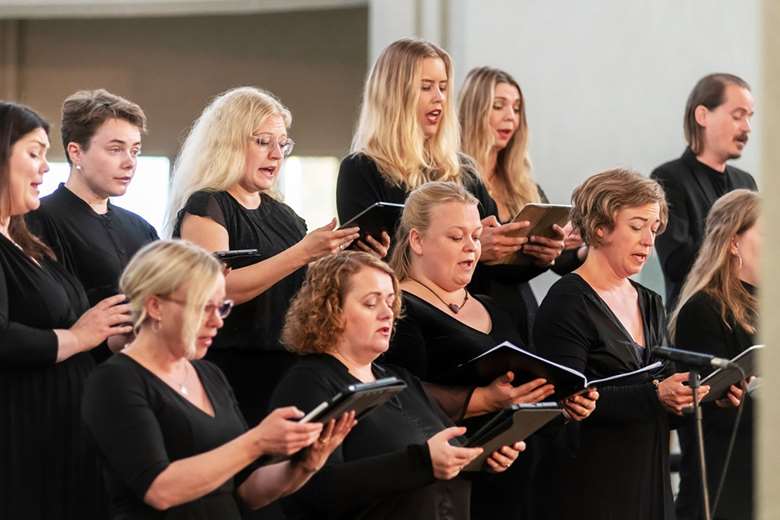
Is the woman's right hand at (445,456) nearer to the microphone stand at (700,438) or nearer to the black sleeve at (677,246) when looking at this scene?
the microphone stand at (700,438)

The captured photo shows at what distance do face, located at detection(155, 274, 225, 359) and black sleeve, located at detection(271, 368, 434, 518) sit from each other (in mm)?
472

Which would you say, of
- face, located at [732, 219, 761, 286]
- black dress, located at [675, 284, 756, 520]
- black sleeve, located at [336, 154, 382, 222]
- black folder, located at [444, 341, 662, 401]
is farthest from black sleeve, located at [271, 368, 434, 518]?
face, located at [732, 219, 761, 286]

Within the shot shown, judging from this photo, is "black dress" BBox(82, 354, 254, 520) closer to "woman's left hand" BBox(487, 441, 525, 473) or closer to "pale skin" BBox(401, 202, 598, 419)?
"woman's left hand" BBox(487, 441, 525, 473)

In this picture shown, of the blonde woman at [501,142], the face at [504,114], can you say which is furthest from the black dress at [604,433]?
the face at [504,114]

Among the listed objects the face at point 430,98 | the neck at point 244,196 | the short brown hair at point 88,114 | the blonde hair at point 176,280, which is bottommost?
the blonde hair at point 176,280

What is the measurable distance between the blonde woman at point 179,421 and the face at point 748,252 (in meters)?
2.17

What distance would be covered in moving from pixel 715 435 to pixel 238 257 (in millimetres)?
2082

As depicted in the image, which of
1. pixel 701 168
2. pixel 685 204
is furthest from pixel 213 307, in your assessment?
pixel 701 168

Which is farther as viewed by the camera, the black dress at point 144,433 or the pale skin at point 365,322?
the pale skin at point 365,322

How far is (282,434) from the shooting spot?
3123 millimetres

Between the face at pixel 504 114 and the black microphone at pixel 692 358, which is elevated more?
the face at pixel 504 114

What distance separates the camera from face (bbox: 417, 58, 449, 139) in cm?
496

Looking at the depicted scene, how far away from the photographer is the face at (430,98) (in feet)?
16.3

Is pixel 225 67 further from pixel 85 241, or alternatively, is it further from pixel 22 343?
pixel 22 343
